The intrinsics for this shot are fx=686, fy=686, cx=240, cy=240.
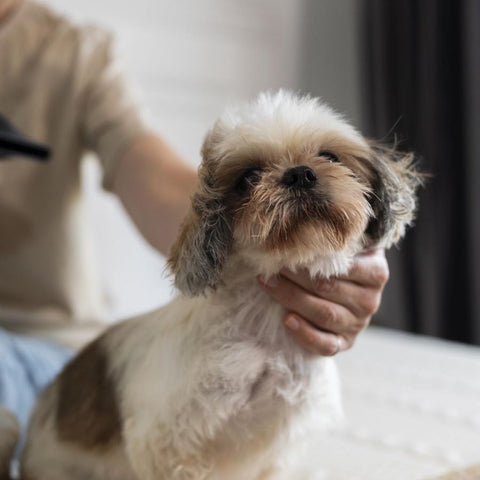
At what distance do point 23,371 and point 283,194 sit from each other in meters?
0.93

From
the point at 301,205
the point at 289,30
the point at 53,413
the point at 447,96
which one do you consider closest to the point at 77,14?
the point at 289,30

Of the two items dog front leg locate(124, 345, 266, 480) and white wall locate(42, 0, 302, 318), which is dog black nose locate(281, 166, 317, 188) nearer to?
dog front leg locate(124, 345, 266, 480)

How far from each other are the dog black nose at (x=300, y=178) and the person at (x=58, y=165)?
74cm

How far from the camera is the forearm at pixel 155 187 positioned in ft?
4.78

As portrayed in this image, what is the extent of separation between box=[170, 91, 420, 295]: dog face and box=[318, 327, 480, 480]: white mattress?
469mm

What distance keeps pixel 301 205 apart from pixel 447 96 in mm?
2703

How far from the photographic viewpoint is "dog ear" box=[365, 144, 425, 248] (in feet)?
3.30

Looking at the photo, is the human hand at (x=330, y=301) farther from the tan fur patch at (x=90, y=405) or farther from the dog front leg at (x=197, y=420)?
the tan fur patch at (x=90, y=405)

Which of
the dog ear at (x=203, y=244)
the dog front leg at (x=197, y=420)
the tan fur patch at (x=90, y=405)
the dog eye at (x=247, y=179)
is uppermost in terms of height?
the dog eye at (x=247, y=179)

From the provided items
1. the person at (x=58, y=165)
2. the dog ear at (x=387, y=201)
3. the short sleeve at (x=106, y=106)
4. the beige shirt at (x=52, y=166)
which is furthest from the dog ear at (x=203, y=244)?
the beige shirt at (x=52, y=166)

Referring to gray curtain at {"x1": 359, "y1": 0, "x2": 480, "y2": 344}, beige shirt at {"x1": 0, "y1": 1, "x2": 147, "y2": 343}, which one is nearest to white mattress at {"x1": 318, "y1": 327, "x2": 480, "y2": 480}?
beige shirt at {"x1": 0, "y1": 1, "x2": 147, "y2": 343}

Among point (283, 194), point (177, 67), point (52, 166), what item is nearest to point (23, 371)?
point (52, 166)

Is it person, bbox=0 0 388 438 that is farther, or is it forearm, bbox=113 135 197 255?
person, bbox=0 0 388 438

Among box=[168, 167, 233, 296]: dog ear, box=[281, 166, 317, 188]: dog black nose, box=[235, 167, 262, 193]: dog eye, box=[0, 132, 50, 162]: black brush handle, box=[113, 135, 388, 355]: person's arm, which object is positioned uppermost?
box=[281, 166, 317, 188]: dog black nose
